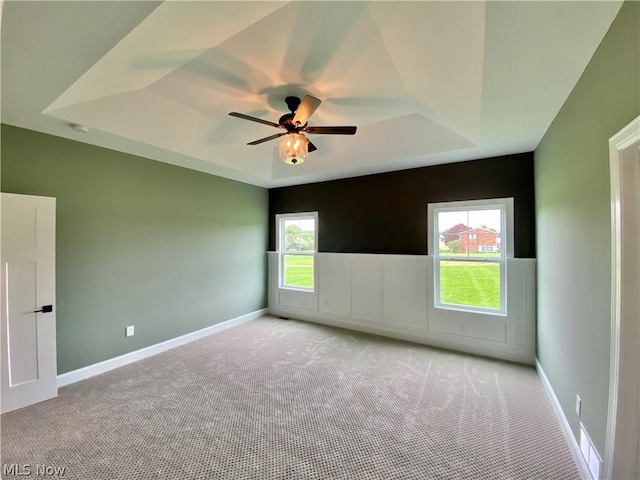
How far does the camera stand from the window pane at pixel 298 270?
5.21m

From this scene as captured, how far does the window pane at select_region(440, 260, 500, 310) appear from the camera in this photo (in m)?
3.62

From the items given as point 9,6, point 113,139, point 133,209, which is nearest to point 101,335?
point 133,209

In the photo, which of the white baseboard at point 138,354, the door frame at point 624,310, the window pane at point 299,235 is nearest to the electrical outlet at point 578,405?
the door frame at point 624,310

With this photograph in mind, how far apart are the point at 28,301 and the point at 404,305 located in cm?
428

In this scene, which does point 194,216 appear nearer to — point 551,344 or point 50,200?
point 50,200

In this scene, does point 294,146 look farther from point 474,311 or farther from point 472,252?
point 474,311

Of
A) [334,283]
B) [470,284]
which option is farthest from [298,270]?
[470,284]

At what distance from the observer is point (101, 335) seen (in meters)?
3.13

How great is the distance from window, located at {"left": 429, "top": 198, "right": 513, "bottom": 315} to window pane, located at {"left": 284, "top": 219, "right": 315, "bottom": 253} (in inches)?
85.7

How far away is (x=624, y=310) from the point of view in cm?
133

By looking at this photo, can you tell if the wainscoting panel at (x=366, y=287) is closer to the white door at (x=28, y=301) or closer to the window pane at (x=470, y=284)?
the window pane at (x=470, y=284)

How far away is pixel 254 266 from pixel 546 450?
14.8 feet

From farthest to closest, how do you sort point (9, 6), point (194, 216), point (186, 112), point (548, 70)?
point (194, 216) < point (186, 112) < point (548, 70) < point (9, 6)

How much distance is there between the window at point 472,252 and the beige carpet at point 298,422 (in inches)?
31.7
